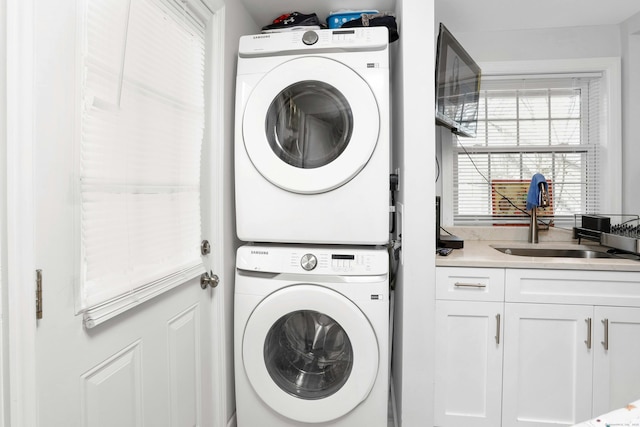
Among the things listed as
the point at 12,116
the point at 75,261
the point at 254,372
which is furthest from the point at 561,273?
the point at 12,116

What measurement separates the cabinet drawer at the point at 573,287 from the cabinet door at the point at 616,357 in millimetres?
55

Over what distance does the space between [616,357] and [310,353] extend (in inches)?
56.3

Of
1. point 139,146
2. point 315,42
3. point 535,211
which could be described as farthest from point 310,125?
point 535,211

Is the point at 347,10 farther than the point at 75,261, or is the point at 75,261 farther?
the point at 347,10

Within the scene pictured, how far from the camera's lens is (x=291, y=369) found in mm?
1703

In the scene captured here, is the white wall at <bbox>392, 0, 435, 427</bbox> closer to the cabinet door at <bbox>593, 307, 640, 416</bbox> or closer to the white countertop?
the white countertop

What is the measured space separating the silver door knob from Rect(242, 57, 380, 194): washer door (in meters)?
0.51

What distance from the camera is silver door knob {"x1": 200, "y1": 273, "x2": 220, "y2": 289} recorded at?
155cm

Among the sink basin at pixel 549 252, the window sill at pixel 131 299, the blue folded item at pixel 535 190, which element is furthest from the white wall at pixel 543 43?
the window sill at pixel 131 299

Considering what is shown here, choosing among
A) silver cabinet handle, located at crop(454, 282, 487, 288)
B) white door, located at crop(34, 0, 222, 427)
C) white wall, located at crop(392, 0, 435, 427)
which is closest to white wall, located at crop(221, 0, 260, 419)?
white door, located at crop(34, 0, 222, 427)

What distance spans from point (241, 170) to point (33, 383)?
108 cm

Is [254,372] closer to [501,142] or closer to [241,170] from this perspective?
[241,170]

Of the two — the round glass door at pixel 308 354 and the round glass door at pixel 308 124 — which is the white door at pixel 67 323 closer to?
the round glass door at pixel 308 354

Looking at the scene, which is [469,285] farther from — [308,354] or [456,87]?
[456,87]
